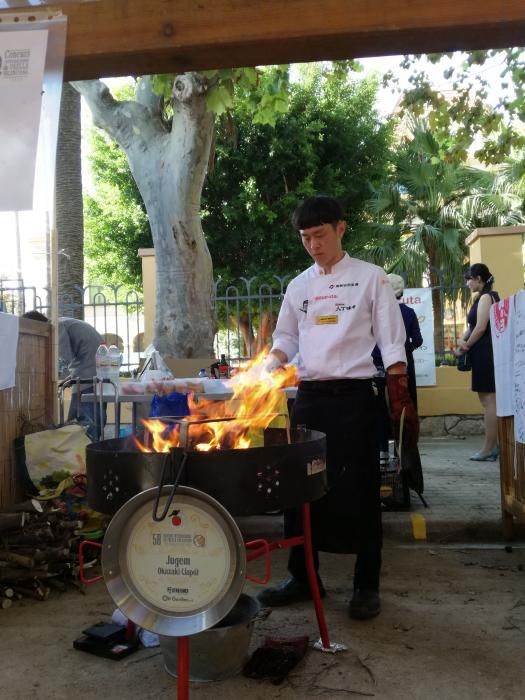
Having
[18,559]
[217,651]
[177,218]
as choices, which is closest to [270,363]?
[217,651]

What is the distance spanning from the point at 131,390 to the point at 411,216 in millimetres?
14987

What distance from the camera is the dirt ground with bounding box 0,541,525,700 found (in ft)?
8.11

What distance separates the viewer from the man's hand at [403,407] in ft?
9.71

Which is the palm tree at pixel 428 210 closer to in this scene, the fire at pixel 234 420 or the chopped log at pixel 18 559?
the chopped log at pixel 18 559

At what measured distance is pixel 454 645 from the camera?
2.83 m

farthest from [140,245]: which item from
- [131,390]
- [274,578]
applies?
[274,578]

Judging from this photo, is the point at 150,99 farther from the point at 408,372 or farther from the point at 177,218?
the point at 408,372

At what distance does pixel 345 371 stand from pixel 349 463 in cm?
45

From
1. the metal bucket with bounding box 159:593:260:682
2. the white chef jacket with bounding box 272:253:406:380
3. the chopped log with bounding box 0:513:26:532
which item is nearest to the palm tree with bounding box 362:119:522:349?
the white chef jacket with bounding box 272:253:406:380

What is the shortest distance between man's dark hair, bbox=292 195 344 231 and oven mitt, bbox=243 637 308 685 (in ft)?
6.14

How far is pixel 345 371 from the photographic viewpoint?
311 centimetres

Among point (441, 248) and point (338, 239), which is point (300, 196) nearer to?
point (441, 248)

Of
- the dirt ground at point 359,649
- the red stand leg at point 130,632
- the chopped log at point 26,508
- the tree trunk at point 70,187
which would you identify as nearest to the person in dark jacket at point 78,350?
the chopped log at point 26,508

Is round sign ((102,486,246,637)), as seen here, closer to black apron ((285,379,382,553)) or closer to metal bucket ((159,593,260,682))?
metal bucket ((159,593,260,682))
